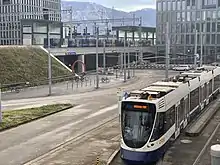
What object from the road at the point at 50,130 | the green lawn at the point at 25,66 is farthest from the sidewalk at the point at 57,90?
the road at the point at 50,130

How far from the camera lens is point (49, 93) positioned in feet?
163

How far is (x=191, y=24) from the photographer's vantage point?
10669 cm

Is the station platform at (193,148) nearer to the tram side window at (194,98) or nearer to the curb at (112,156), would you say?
the tram side window at (194,98)

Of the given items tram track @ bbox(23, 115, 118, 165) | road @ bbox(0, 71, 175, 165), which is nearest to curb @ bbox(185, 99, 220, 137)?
road @ bbox(0, 71, 175, 165)

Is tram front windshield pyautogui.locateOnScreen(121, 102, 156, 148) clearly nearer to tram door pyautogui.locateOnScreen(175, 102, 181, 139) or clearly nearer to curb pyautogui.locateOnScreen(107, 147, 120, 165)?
curb pyautogui.locateOnScreen(107, 147, 120, 165)

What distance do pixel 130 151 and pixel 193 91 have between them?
11.1 meters

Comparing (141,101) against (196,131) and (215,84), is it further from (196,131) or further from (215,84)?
(215,84)

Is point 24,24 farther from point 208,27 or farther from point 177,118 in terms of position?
point 177,118

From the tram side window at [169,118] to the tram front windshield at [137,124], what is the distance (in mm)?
1519

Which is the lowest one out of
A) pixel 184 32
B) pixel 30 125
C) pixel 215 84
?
pixel 30 125

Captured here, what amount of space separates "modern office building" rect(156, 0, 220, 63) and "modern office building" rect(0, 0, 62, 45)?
33403 millimetres

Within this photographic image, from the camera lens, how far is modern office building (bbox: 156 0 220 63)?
103625 millimetres

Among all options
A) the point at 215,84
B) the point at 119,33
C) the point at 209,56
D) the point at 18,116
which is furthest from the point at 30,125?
the point at 119,33

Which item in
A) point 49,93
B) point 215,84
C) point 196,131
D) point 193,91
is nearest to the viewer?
point 196,131
